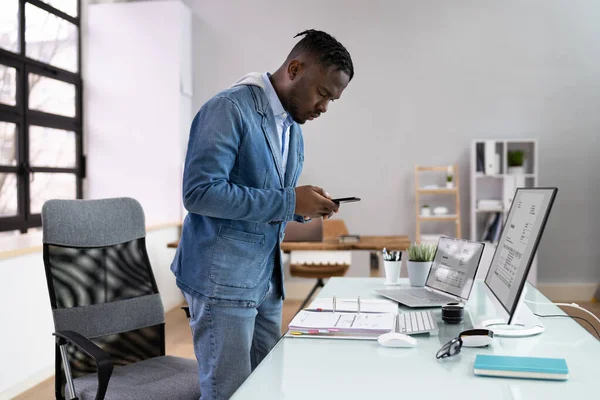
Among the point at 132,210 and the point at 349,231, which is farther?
the point at 349,231

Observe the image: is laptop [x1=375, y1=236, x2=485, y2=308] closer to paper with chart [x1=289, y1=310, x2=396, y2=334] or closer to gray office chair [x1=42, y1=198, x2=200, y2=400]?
paper with chart [x1=289, y1=310, x2=396, y2=334]

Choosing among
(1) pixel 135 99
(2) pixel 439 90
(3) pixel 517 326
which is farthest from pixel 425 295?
(1) pixel 135 99

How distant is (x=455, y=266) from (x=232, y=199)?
0.87m

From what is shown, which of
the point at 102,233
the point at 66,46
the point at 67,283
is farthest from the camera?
the point at 66,46

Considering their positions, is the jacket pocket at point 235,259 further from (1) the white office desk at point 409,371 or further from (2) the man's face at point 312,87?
(2) the man's face at point 312,87

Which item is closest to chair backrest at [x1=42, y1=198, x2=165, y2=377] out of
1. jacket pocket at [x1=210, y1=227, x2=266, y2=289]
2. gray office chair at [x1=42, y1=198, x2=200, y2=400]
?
gray office chair at [x1=42, y1=198, x2=200, y2=400]

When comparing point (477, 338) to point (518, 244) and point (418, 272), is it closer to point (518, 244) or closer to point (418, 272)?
point (518, 244)

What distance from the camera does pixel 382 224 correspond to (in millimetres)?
→ 5742

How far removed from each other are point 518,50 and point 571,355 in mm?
4814

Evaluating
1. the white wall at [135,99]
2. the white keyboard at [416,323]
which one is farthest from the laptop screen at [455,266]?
the white wall at [135,99]

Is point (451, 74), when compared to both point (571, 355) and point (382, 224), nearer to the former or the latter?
point (382, 224)

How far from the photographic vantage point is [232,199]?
1418mm

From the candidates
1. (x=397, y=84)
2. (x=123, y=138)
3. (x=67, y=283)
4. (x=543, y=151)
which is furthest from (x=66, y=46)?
(x=543, y=151)

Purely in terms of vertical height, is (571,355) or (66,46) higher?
(66,46)
